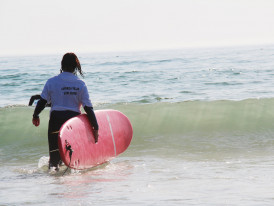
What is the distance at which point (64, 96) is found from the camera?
4793mm

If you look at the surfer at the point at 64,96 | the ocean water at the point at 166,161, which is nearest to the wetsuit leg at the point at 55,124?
the surfer at the point at 64,96

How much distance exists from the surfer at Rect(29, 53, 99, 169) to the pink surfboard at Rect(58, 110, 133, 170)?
122 millimetres

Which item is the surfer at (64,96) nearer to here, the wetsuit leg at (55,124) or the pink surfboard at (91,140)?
the wetsuit leg at (55,124)

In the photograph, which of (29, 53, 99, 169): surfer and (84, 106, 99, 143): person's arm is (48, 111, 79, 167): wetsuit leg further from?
(84, 106, 99, 143): person's arm

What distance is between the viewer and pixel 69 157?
4.95 meters

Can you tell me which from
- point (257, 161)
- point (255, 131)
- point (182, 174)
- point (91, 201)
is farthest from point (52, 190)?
point (255, 131)

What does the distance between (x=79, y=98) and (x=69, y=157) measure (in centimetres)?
66

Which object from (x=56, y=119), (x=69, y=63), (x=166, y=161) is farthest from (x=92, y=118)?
(x=166, y=161)

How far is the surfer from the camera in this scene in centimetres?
479

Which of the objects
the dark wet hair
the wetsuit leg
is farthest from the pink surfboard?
the dark wet hair

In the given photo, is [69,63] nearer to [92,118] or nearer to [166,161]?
[92,118]

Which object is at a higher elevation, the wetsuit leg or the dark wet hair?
the dark wet hair

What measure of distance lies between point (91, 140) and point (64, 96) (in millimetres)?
737

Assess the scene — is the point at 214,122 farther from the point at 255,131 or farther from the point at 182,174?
the point at 182,174
